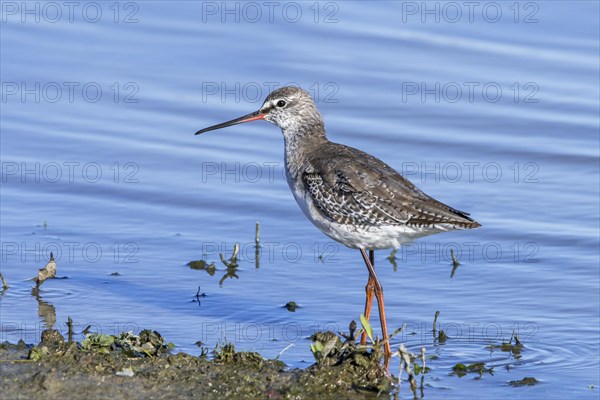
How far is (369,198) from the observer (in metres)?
9.36

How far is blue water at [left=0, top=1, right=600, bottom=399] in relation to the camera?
32.4 feet

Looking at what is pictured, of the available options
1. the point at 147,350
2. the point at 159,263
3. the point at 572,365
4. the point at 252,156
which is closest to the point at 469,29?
the point at 252,156

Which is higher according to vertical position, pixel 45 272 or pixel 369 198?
pixel 369 198

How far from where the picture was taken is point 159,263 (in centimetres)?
1117

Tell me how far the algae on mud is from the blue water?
0.68 m

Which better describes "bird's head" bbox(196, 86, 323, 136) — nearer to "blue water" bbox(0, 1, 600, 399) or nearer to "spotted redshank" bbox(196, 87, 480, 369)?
"spotted redshank" bbox(196, 87, 480, 369)

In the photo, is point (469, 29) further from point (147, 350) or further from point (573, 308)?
point (147, 350)

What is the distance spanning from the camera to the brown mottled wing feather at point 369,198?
927 cm

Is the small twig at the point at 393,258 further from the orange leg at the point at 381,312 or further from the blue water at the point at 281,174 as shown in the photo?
the orange leg at the point at 381,312

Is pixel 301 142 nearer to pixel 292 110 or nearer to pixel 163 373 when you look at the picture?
pixel 292 110

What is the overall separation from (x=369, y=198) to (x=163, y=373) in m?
2.37

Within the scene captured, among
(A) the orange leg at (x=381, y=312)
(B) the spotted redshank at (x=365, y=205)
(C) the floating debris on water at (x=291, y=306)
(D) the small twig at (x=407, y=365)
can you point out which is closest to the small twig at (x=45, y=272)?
(C) the floating debris on water at (x=291, y=306)

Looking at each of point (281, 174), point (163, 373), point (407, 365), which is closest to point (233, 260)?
point (281, 174)

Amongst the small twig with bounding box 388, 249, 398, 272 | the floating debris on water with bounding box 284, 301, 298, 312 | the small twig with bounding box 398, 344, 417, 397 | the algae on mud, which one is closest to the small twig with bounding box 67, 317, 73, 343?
the algae on mud
